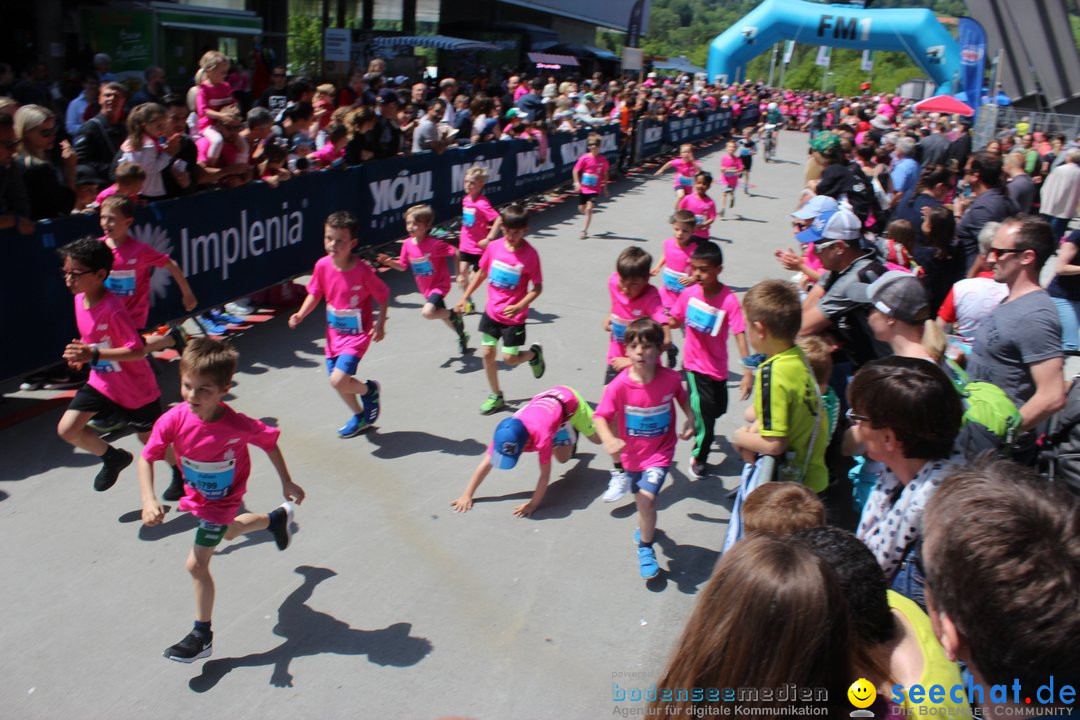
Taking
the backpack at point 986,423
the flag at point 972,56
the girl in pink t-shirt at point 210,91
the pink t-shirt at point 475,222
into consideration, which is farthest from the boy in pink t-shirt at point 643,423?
the flag at point 972,56

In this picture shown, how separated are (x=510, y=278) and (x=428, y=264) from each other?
4.51ft

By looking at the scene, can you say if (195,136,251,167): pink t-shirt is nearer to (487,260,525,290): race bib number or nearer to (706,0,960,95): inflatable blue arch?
(487,260,525,290): race bib number

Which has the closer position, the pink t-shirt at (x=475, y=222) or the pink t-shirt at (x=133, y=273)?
the pink t-shirt at (x=133, y=273)

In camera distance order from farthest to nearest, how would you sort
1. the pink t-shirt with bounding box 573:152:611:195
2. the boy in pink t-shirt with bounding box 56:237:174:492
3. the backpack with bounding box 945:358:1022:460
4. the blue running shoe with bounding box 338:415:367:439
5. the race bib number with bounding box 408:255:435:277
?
the pink t-shirt with bounding box 573:152:611:195 → the race bib number with bounding box 408:255:435:277 → the blue running shoe with bounding box 338:415:367:439 → the boy in pink t-shirt with bounding box 56:237:174:492 → the backpack with bounding box 945:358:1022:460

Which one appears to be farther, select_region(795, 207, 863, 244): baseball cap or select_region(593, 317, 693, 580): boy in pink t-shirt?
select_region(795, 207, 863, 244): baseball cap

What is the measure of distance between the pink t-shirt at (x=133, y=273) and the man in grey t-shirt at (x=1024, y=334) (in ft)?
19.2

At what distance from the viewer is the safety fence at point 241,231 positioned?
21.6 feet

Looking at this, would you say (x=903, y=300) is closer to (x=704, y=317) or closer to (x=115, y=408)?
(x=704, y=317)

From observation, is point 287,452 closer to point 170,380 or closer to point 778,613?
point 170,380

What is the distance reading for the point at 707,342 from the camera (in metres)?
6.36

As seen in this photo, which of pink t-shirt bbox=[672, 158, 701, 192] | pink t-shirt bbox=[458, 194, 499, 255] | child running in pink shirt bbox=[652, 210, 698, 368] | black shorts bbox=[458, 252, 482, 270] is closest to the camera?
child running in pink shirt bbox=[652, 210, 698, 368]

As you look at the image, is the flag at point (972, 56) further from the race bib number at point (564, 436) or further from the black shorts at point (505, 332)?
the race bib number at point (564, 436)

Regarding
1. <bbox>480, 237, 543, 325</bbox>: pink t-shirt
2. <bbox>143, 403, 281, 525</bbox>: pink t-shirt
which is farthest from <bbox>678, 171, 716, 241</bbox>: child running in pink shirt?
<bbox>143, 403, 281, 525</bbox>: pink t-shirt

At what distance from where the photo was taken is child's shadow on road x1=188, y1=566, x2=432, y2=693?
424 cm
